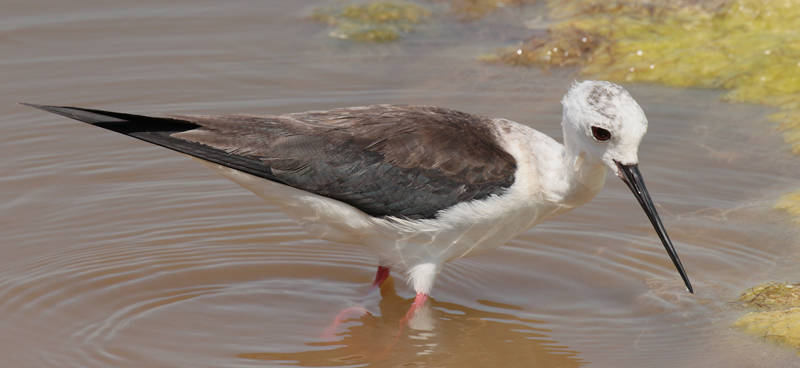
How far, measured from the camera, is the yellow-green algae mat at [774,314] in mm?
4688

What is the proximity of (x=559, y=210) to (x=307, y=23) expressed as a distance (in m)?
4.71

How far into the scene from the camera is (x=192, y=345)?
474cm

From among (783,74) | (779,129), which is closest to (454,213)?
(779,129)

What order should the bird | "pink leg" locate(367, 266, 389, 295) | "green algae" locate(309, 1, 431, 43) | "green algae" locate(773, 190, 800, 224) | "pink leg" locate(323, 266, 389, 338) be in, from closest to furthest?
1. the bird
2. "pink leg" locate(323, 266, 389, 338)
3. "pink leg" locate(367, 266, 389, 295)
4. "green algae" locate(773, 190, 800, 224)
5. "green algae" locate(309, 1, 431, 43)

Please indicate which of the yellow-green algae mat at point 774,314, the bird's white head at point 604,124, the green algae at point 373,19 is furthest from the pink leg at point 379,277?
the green algae at point 373,19

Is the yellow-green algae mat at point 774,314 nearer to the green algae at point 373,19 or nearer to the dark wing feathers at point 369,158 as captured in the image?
the dark wing feathers at point 369,158

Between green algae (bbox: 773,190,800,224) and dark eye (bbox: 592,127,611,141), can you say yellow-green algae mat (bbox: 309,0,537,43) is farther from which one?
dark eye (bbox: 592,127,611,141)

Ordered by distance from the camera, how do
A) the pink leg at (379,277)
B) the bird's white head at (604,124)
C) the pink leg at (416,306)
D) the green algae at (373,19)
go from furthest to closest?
the green algae at (373,19) → the pink leg at (379,277) → the pink leg at (416,306) → the bird's white head at (604,124)

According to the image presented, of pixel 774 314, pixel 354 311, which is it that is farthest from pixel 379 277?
pixel 774 314

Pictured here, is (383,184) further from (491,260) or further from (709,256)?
(709,256)

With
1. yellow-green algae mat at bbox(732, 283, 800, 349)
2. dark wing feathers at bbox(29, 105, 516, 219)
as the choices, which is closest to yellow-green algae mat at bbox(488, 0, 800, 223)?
yellow-green algae mat at bbox(732, 283, 800, 349)

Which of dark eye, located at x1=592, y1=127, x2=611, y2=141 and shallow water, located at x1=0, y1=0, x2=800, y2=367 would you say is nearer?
dark eye, located at x1=592, y1=127, x2=611, y2=141

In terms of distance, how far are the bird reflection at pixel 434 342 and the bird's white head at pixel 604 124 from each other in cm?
103

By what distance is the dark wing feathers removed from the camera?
15.3 ft
